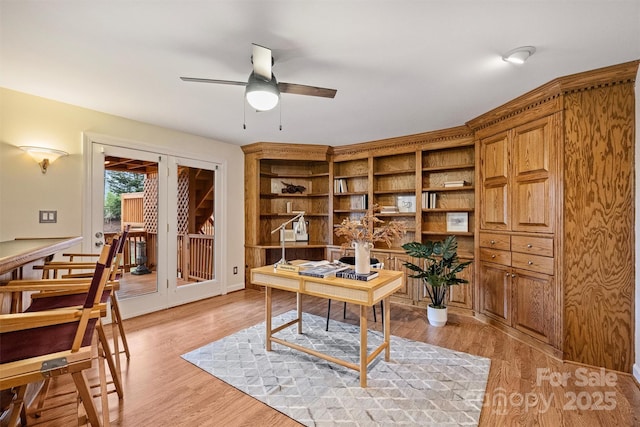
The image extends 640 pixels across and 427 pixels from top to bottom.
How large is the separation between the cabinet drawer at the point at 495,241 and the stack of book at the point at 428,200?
2.75ft

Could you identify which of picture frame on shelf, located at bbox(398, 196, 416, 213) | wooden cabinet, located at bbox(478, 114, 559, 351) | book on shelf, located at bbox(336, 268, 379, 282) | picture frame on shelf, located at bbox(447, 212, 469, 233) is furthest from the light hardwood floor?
picture frame on shelf, located at bbox(398, 196, 416, 213)

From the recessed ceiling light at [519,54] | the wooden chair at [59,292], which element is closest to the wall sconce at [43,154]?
the wooden chair at [59,292]

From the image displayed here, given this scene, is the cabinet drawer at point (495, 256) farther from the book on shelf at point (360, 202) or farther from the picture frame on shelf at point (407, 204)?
the book on shelf at point (360, 202)

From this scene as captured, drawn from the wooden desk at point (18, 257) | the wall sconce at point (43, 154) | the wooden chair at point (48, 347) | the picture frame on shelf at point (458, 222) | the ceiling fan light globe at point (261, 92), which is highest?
the ceiling fan light globe at point (261, 92)

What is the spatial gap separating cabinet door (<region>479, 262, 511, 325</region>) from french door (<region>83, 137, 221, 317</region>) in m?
3.66

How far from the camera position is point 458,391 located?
201 cm

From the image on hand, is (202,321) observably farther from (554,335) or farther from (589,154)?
(589,154)

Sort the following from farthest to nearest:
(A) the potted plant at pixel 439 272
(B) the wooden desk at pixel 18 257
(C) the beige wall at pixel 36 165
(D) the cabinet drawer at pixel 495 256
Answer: (A) the potted plant at pixel 439 272 < (D) the cabinet drawer at pixel 495 256 < (C) the beige wall at pixel 36 165 < (B) the wooden desk at pixel 18 257

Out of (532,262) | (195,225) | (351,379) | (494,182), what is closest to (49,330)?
(351,379)

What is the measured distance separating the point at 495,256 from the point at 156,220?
4.13 metres

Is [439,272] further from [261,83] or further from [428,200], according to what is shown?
[261,83]

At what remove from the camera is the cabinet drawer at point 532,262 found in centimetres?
255

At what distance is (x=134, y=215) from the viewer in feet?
11.7

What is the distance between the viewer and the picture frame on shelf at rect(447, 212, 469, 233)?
385cm
